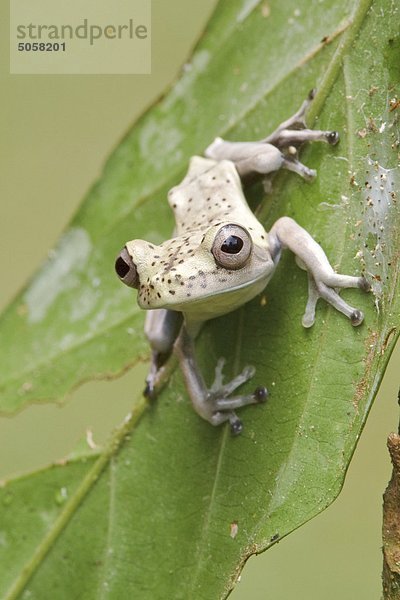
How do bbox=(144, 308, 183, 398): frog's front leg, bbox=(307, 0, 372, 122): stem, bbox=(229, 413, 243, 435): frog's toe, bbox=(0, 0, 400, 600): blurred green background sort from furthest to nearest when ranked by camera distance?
bbox=(0, 0, 400, 600): blurred green background, bbox=(144, 308, 183, 398): frog's front leg, bbox=(229, 413, 243, 435): frog's toe, bbox=(307, 0, 372, 122): stem

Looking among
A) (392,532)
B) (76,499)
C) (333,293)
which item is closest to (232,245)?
(333,293)

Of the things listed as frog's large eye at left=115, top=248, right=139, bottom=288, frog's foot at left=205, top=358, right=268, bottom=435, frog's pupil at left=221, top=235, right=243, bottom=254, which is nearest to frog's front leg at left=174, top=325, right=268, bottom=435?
frog's foot at left=205, top=358, right=268, bottom=435

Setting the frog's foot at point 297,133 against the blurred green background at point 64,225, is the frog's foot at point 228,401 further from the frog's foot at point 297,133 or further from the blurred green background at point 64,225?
the blurred green background at point 64,225

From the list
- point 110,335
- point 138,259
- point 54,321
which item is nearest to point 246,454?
point 138,259

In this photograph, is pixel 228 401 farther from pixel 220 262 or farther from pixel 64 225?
pixel 64 225

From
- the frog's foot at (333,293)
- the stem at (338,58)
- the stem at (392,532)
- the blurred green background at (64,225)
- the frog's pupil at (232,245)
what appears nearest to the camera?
the stem at (392,532)

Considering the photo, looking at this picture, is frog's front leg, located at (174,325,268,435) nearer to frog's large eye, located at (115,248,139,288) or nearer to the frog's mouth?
the frog's mouth

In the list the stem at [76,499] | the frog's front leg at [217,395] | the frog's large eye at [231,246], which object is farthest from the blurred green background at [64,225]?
the frog's large eye at [231,246]
